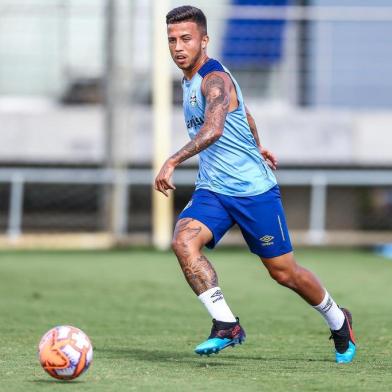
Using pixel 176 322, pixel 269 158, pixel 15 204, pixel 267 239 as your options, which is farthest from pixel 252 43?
pixel 267 239

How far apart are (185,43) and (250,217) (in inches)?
42.2

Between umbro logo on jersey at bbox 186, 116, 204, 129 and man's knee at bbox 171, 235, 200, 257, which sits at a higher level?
umbro logo on jersey at bbox 186, 116, 204, 129

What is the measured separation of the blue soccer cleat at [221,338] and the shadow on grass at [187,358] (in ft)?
0.46

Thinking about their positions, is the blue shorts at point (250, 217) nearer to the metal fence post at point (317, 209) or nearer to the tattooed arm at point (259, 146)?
the tattooed arm at point (259, 146)

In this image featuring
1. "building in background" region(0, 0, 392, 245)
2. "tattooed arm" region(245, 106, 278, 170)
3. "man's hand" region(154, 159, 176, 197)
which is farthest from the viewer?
"building in background" region(0, 0, 392, 245)

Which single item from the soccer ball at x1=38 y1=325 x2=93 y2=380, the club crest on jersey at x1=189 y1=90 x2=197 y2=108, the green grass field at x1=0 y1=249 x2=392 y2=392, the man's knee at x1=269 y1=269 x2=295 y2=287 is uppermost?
the club crest on jersey at x1=189 y1=90 x2=197 y2=108

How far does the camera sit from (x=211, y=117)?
686cm

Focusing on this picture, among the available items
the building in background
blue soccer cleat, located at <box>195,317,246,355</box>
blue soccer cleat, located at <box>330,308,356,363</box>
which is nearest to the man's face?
blue soccer cleat, located at <box>195,317,246,355</box>

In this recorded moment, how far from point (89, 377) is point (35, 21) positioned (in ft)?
45.9

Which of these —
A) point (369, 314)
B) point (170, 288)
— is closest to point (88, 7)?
point (170, 288)

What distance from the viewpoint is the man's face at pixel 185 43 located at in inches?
278

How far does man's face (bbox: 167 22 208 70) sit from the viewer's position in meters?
7.06

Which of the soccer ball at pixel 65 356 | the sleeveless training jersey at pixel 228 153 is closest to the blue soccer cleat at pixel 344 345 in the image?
the sleeveless training jersey at pixel 228 153

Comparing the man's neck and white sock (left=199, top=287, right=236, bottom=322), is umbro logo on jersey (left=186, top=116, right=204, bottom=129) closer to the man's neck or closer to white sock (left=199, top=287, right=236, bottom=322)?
the man's neck
